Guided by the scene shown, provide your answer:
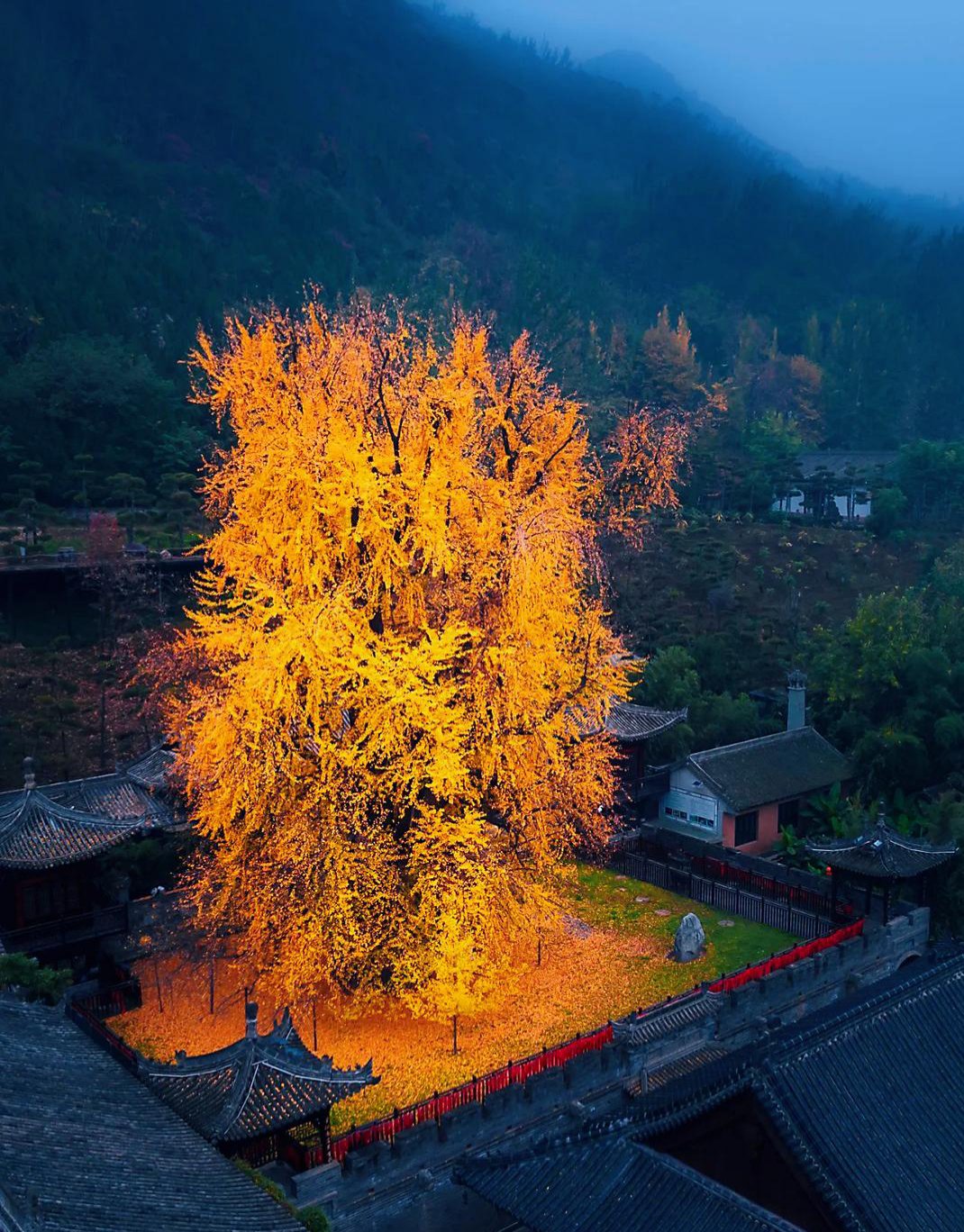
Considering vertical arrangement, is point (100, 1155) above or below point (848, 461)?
below

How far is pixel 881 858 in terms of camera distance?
20469 millimetres

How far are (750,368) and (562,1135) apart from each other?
73.9 m

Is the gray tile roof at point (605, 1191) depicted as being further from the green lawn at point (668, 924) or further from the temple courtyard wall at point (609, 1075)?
the green lawn at point (668, 924)

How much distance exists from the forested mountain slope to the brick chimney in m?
25.9

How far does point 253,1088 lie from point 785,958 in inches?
406

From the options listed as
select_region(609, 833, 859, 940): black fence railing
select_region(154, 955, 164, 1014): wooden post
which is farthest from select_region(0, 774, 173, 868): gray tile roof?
select_region(609, 833, 859, 940): black fence railing

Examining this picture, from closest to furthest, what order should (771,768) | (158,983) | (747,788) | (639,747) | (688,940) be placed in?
(158,983) → (688,940) → (747,788) → (639,747) → (771,768)

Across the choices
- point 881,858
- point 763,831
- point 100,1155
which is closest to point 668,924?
point 881,858

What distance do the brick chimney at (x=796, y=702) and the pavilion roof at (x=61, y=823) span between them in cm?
1749

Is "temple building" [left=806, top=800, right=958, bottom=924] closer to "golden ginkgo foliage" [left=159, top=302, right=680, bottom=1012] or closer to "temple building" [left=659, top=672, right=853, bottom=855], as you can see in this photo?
"golden ginkgo foliage" [left=159, top=302, right=680, bottom=1012]

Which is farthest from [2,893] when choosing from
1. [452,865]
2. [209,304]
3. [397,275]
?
[397,275]

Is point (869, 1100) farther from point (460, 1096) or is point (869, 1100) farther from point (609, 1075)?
point (460, 1096)

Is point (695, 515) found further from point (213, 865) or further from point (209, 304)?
point (213, 865)

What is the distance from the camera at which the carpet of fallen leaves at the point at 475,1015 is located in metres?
16.7
